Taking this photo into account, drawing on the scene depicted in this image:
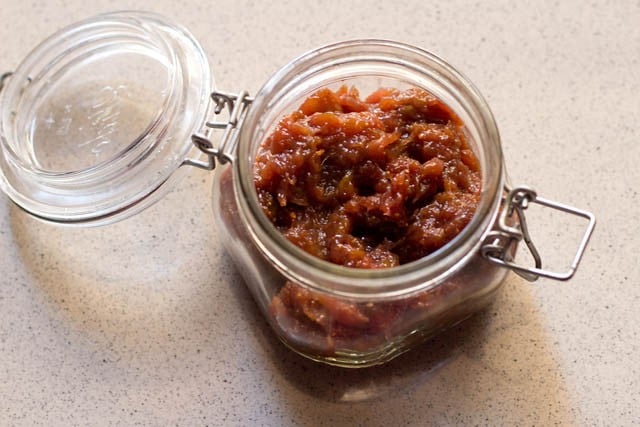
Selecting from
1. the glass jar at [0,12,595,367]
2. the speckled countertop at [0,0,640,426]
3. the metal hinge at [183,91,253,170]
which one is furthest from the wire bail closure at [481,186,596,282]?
the metal hinge at [183,91,253,170]

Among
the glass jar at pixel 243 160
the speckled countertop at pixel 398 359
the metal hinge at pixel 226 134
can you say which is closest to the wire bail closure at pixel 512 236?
the glass jar at pixel 243 160

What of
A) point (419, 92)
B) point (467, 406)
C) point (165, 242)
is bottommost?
point (467, 406)

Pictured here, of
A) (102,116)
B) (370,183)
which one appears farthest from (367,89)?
(102,116)

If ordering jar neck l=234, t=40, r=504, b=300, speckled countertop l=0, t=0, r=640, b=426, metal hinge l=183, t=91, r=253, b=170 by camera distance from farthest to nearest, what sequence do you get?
1. speckled countertop l=0, t=0, r=640, b=426
2. metal hinge l=183, t=91, r=253, b=170
3. jar neck l=234, t=40, r=504, b=300

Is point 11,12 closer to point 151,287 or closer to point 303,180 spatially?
point 151,287

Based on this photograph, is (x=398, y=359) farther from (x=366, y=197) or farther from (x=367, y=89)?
(x=367, y=89)

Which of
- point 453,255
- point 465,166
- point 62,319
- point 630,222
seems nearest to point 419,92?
point 465,166

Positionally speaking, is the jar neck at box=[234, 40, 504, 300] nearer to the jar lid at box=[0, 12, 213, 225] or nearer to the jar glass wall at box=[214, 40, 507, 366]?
the jar glass wall at box=[214, 40, 507, 366]
